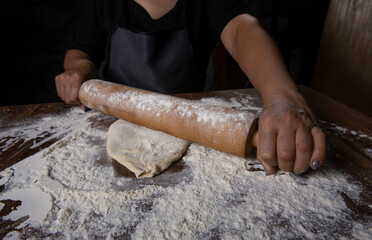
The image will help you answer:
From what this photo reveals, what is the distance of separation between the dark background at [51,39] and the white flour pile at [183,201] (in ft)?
7.31

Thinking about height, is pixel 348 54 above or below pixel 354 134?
above

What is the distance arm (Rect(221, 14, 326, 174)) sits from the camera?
2.12 ft

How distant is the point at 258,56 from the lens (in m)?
1.06

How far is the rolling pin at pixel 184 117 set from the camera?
2.55 ft

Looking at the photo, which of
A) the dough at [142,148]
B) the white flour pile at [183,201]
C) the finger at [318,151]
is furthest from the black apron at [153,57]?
the finger at [318,151]

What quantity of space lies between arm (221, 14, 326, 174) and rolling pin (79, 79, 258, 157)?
7 centimetres

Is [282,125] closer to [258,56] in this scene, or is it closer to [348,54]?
[258,56]

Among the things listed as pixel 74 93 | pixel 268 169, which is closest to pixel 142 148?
pixel 268 169

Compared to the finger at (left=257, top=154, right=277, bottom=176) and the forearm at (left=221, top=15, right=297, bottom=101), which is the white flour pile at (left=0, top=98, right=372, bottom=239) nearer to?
the finger at (left=257, top=154, right=277, bottom=176)

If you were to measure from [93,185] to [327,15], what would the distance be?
289cm

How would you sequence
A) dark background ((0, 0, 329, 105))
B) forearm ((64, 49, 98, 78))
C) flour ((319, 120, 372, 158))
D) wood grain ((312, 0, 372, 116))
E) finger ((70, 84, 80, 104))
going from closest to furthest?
flour ((319, 120, 372, 158)) → finger ((70, 84, 80, 104)) → forearm ((64, 49, 98, 78)) → wood grain ((312, 0, 372, 116)) → dark background ((0, 0, 329, 105))

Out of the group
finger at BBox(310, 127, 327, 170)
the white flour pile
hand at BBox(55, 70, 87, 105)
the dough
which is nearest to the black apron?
hand at BBox(55, 70, 87, 105)

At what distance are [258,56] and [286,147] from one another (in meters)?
0.54

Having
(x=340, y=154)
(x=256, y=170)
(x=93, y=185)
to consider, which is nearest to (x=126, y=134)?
(x=93, y=185)
